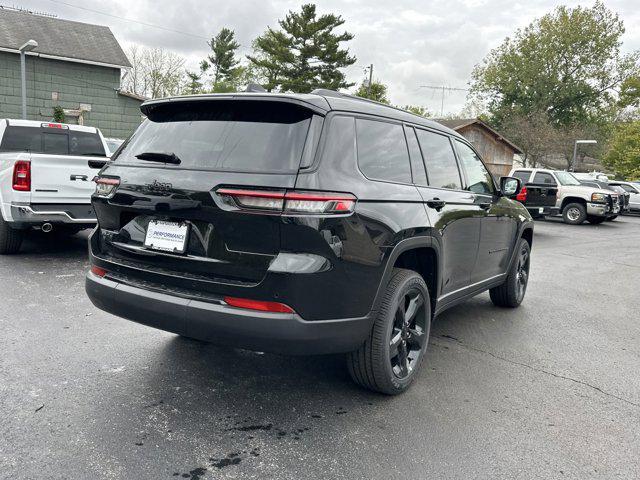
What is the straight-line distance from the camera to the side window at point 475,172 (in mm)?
4449

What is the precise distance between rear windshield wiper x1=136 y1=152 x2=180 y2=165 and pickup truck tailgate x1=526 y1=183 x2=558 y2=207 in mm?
13499

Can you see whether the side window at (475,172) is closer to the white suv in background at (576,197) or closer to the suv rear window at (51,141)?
the suv rear window at (51,141)

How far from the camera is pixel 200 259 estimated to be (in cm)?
277

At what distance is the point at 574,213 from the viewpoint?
18.4 meters

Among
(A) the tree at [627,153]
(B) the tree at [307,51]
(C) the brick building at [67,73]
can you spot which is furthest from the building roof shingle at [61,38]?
(A) the tree at [627,153]

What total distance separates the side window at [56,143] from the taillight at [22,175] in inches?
47.0

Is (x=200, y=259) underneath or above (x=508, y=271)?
above

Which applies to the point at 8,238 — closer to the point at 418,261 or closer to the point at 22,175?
the point at 22,175

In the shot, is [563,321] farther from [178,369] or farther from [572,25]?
[572,25]

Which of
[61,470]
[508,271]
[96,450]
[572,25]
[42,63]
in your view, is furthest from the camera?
[572,25]

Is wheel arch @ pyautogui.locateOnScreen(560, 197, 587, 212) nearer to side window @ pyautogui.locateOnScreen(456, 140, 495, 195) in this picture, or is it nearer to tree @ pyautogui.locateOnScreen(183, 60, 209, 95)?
side window @ pyautogui.locateOnScreen(456, 140, 495, 195)

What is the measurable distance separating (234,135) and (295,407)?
5.35 ft

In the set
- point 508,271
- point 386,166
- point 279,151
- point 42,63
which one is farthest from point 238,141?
point 42,63

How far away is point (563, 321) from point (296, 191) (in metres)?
4.06
